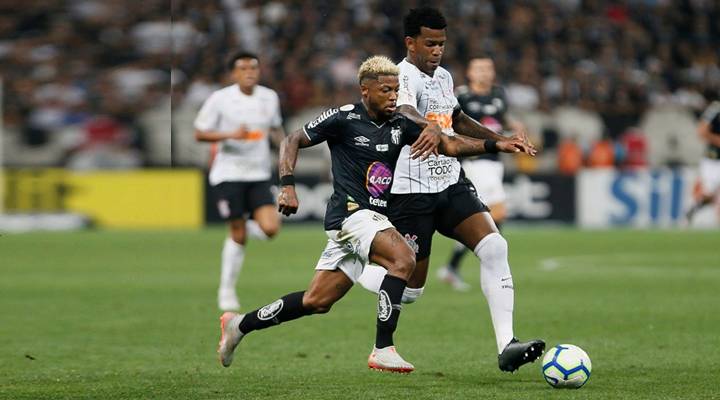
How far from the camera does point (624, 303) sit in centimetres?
1236

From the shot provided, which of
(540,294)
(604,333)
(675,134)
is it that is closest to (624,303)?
(540,294)

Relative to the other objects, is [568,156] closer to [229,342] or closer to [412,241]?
[412,241]

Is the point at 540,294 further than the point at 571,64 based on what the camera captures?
No

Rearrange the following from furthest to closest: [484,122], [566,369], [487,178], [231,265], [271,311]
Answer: [487,178] < [484,122] < [231,265] < [271,311] < [566,369]

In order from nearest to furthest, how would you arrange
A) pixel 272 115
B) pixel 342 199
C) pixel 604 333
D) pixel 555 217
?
pixel 342 199
pixel 604 333
pixel 272 115
pixel 555 217

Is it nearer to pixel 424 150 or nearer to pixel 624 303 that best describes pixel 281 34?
pixel 624 303

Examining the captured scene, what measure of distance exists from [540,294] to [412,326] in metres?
3.06

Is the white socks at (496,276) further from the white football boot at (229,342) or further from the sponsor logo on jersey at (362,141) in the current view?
the white football boot at (229,342)

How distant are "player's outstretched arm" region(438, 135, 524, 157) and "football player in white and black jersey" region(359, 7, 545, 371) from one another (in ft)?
1.47

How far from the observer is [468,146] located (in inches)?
290

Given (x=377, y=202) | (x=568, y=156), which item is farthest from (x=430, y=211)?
(x=568, y=156)

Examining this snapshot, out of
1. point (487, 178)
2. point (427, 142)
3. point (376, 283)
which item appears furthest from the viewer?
point (487, 178)

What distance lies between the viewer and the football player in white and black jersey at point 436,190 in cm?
795

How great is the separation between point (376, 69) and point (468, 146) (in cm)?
72
